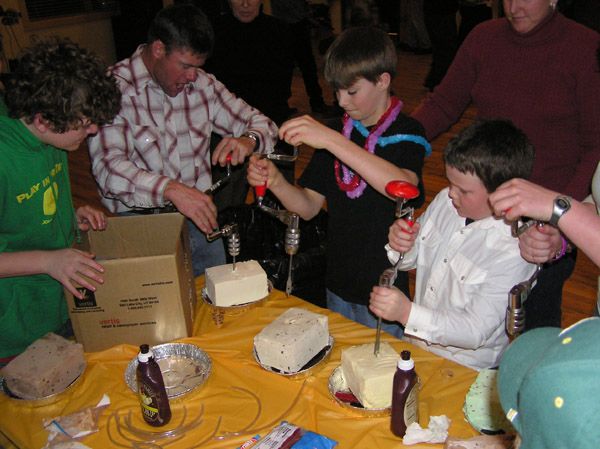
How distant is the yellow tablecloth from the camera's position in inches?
50.1

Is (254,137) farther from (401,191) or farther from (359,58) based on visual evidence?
(401,191)

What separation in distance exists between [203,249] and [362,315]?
2.38ft

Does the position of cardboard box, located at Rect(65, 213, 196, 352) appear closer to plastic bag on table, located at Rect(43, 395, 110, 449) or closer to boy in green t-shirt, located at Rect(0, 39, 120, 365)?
boy in green t-shirt, located at Rect(0, 39, 120, 365)

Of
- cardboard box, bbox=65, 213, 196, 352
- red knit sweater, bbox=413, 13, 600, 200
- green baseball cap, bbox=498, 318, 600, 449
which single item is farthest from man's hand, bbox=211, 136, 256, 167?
green baseball cap, bbox=498, 318, 600, 449

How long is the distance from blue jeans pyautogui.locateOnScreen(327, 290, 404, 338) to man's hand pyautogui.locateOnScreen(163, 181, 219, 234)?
47 centimetres

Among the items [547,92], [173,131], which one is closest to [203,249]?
[173,131]

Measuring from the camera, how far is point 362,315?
1.82 meters

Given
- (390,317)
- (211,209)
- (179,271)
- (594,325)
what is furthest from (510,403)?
(211,209)

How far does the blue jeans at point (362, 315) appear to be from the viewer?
1813 mm

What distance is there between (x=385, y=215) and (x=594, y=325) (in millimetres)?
1172

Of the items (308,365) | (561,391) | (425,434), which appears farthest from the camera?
(308,365)

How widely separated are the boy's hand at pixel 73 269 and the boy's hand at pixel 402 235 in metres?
0.76

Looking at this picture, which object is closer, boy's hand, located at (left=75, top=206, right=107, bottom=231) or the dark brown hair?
the dark brown hair

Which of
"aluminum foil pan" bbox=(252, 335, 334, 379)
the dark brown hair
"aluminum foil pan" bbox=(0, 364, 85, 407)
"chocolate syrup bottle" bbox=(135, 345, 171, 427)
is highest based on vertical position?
the dark brown hair
